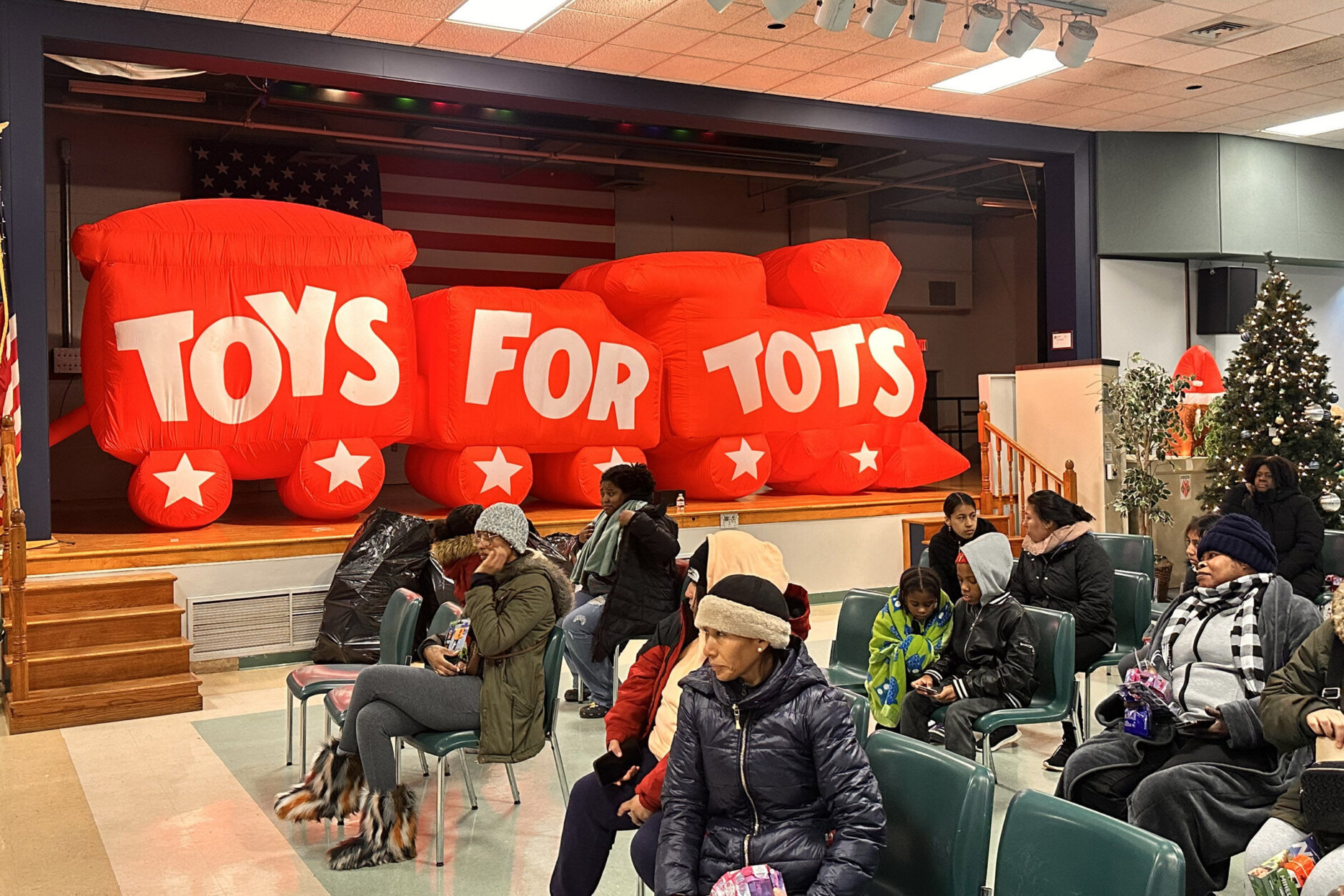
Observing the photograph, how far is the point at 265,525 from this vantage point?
309 inches

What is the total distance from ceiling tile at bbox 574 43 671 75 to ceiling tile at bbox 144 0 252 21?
209 centimetres

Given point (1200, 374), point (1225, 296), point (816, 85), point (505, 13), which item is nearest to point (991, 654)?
point (505, 13)

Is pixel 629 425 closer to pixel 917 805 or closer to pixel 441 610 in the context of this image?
pixel 441 610

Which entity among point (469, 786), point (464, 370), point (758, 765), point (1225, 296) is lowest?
point (469, 786)

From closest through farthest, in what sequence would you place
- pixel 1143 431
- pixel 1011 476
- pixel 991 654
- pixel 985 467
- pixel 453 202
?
1. pixel 991 654
2. pixel 1143 431
3. pixel 985 467
4. pixel 1011 476
5. pixel 453 202

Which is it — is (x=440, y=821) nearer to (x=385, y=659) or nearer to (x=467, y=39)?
(x=385, y=659)

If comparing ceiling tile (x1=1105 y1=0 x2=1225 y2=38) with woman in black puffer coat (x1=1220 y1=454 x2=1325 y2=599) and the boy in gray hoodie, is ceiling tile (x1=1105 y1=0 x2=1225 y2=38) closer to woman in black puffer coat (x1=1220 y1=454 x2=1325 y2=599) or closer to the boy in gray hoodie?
woman in black puffer coat (x1=1220 y1=454 x2=1325 y2=599)

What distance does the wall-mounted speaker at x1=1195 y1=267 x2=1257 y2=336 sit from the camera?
10.3m

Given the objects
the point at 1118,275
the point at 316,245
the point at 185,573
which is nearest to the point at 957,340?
the point at 1118,275

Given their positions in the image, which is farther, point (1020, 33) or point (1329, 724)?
point (1020, 33)

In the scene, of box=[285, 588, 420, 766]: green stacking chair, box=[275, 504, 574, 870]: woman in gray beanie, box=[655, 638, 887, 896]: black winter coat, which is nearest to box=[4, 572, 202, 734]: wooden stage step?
box=[285, 588, 420, 766]: green stacking chair

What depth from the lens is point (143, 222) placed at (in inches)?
286

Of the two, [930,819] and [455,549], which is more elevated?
[455,549]

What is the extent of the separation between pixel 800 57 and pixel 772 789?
6.13 metres
